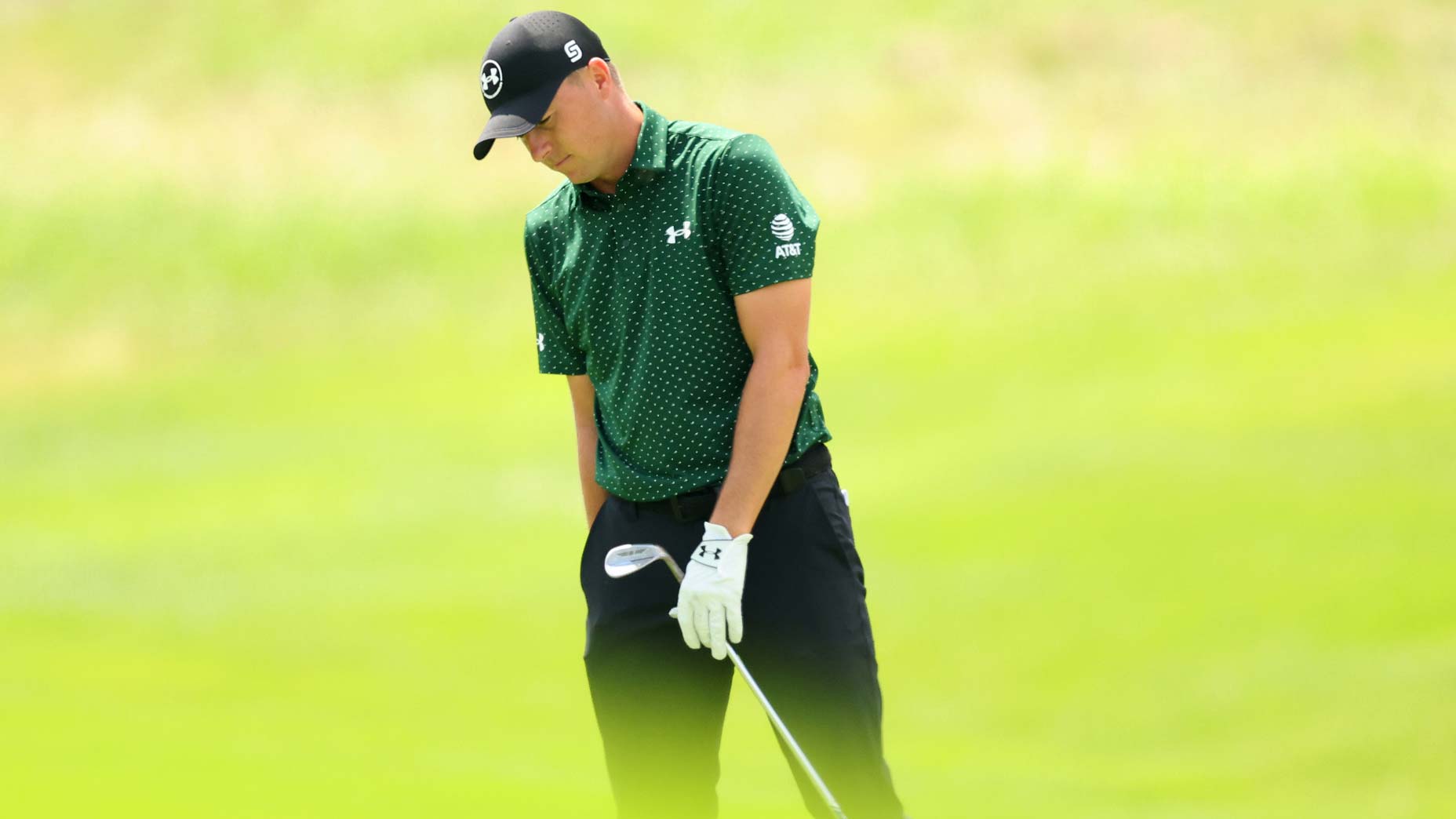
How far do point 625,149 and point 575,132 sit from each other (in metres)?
0.10

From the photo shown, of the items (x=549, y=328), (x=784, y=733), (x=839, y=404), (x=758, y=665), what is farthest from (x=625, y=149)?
(x=839, y=404)

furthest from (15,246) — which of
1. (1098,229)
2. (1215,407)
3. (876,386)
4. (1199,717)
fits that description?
(1199,717)

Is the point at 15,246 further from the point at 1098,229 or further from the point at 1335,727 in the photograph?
the point at 1335,727

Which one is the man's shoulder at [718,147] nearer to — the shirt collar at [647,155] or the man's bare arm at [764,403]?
the shirt collar at [647,155]

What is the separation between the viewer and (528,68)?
11.0 feet

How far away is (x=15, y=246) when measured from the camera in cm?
1955

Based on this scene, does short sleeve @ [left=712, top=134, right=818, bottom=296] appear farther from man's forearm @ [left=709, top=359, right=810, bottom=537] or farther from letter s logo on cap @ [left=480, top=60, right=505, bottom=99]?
letter s logo on cap @ [left=480, top=60, right=505, bottom=99]

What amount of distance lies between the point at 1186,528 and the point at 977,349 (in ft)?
17.8

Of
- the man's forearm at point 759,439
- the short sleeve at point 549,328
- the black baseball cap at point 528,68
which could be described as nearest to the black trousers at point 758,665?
the man's forearm at point 759,439

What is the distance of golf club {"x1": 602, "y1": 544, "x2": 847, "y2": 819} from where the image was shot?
3354mm

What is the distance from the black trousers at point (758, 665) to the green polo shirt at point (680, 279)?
0.47 feet

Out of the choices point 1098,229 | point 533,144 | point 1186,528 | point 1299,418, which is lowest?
point 533,144

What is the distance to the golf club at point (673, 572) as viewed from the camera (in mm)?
3354

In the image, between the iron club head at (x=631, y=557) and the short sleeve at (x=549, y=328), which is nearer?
the iron club head at (x=631, y=557)
